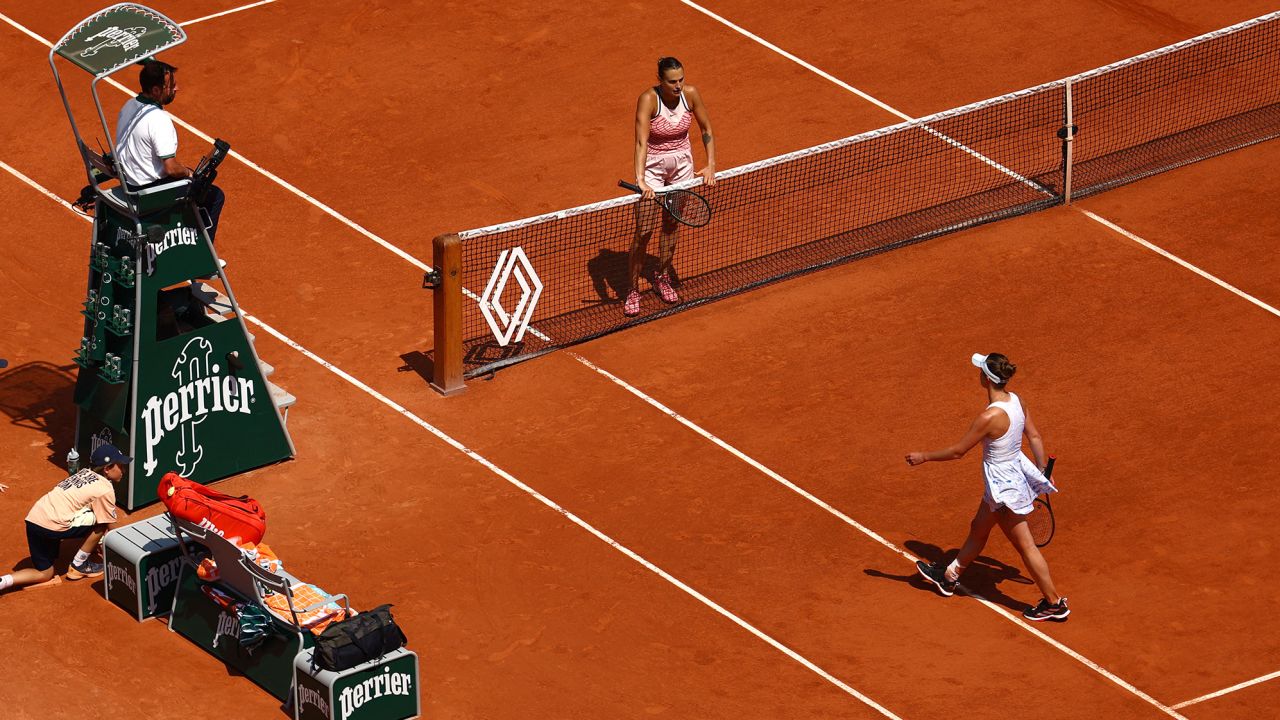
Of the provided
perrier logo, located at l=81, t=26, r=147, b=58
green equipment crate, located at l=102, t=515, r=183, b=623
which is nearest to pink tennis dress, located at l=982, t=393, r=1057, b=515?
green equipment crate, located at l=102, t=515, r=183, b=623

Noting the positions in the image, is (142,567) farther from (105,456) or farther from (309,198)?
(309,198)

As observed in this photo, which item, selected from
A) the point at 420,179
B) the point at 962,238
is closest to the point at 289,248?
the point at 420,179

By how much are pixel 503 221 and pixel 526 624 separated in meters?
6.58

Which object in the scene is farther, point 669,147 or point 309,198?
point 309,198

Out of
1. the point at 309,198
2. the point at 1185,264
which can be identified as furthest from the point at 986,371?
the point at 309,198

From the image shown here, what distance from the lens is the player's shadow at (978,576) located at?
16.7 meters

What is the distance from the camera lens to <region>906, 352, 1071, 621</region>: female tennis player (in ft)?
52.1

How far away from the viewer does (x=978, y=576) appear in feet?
55.6

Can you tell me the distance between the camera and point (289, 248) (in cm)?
2134

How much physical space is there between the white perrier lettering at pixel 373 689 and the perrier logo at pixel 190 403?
11.2 feet

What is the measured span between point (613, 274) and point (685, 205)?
3.93 feet

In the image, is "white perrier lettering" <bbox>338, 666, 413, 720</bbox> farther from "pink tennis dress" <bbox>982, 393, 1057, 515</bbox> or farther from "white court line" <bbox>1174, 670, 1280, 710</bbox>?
"white court line" <bbox>1174, 670, 1280, 710</bbox>

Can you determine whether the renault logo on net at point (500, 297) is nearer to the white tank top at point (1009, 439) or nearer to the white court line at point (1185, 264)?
the white tank top at point (1009, 439)

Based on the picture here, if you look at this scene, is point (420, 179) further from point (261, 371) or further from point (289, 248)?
point (261, 371)
